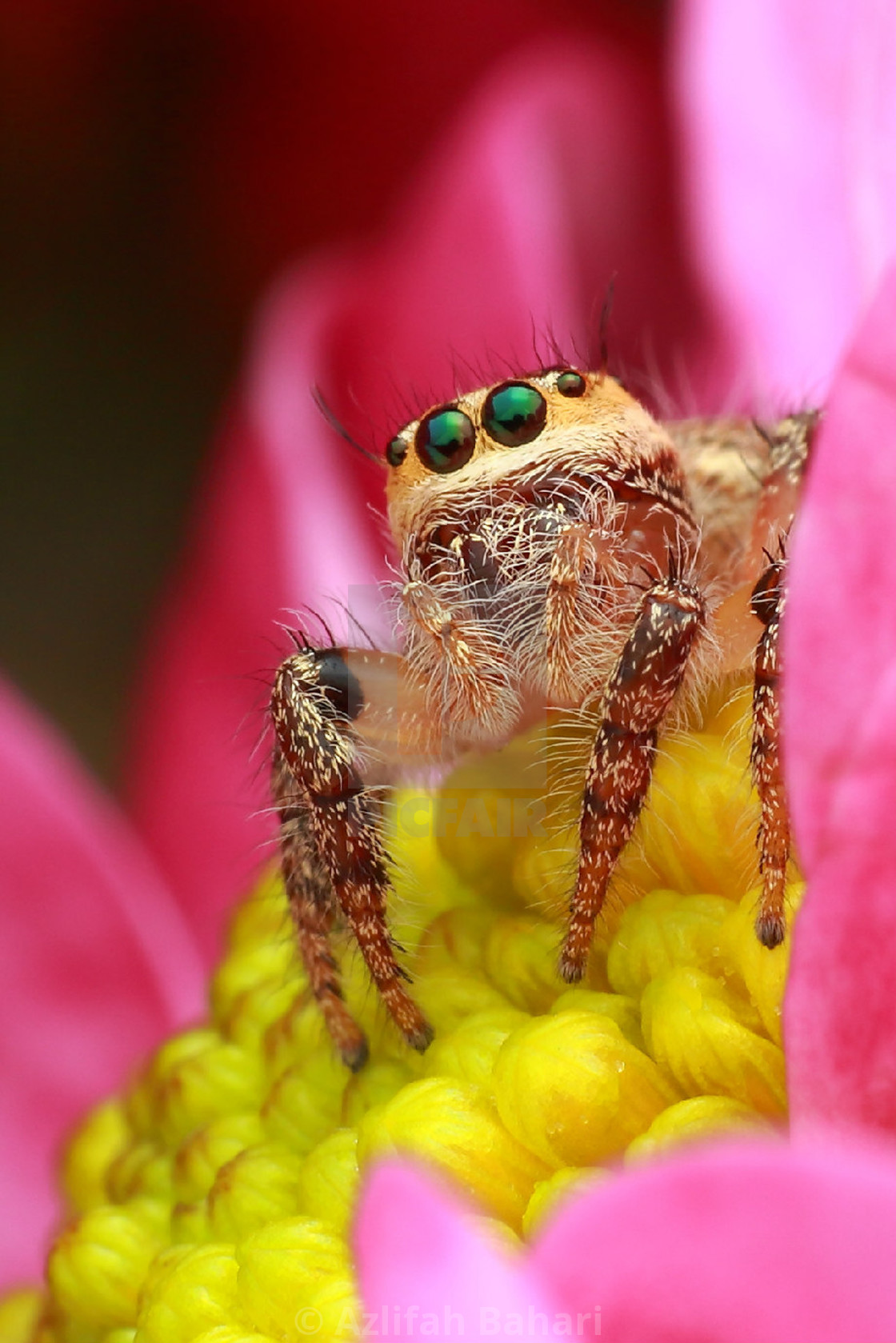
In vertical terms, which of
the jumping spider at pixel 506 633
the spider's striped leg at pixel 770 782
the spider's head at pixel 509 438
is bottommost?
the spider's striped leg at pixel 770 782

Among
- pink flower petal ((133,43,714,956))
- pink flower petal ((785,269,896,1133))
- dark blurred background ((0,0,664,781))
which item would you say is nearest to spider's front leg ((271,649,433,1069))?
pink flower petal ((785,269,896,1133))

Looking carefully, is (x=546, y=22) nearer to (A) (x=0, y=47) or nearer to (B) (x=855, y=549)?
(A) (x=0, y=47)

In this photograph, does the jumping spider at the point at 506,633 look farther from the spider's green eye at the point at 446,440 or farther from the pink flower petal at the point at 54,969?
the pink flower petal at the point at 54,969

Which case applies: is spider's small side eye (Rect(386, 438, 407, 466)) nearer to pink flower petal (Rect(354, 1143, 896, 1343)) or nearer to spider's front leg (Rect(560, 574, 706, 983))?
spider's front leg (Rect(560, 574, 706, 983))

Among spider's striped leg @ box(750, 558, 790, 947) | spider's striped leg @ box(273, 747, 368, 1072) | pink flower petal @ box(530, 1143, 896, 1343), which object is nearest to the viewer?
pink flower petal @ box(530, 1143, 896, 1343)

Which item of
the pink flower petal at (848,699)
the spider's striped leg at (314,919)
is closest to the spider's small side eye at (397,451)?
the spider's striped leg at (314,919)

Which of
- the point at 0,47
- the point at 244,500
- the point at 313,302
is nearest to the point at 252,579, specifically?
the point at 244,500
